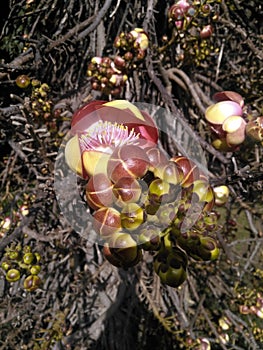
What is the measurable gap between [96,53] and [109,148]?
30.0 inches

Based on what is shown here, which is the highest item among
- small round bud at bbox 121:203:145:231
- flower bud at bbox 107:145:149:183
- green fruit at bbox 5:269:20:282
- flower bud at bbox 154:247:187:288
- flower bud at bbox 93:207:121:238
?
flower bud at bbox 107:145:149:183

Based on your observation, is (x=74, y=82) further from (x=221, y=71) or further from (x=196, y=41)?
(x=221, y=71)

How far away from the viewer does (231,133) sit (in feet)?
1.70

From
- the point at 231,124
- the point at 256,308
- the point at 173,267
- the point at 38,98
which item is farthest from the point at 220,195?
the point at 256,308

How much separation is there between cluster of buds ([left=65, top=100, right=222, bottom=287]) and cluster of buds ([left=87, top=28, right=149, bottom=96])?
20.2 inches

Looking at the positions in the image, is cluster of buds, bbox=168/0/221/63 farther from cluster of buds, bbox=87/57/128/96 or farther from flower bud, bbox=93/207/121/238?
flower bud, bbox=93/207/121/238

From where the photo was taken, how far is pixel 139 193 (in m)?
0.34

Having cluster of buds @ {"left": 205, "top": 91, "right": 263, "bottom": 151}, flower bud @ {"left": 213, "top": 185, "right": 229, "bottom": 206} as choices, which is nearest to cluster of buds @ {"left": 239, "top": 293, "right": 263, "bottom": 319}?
flower bud @ {"left": 213, "top": 185, "right": 229, "bottom": 206}

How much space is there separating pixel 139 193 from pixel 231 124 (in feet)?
0.78

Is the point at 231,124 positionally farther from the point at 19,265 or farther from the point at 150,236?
the point at 19,265

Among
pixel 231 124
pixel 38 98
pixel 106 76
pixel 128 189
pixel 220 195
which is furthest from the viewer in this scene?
pixel 106 76

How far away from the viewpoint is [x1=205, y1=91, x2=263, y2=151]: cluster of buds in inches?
19.7

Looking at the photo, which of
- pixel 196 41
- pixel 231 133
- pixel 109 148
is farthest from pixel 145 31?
pixel 109 148

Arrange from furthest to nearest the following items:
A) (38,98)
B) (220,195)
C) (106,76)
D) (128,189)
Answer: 1. (106,76)
2. (38,98)
3. (220,195)
4. (128,189)
